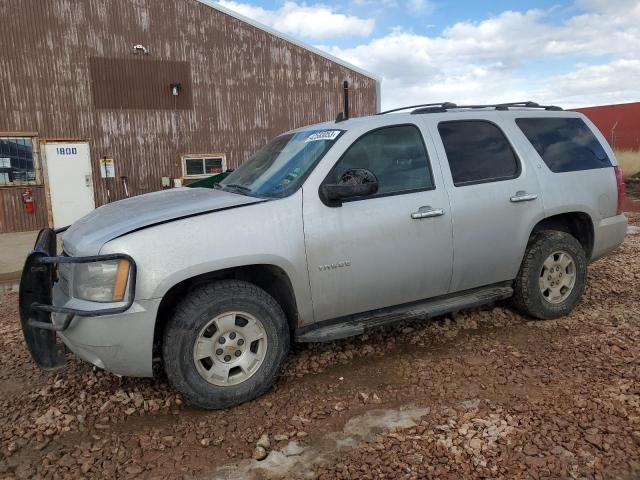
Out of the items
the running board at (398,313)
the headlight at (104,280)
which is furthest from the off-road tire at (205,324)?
the headlight at (104,280)

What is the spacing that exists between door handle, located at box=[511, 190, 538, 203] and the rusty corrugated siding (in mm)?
11553

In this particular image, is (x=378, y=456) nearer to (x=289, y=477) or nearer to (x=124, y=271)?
(x=289, y=477)

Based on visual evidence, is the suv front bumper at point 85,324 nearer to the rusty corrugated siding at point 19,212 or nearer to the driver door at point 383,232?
the driver door at point 383,232

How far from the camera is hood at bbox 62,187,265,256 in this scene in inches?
114

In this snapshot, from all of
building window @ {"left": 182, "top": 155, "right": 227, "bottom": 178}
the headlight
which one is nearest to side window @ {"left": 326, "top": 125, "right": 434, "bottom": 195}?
the headlight

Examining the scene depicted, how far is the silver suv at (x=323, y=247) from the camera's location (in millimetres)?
2848

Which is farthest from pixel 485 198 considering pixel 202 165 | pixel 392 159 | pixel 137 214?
pixel 202 165

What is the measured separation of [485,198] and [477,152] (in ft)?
1.35

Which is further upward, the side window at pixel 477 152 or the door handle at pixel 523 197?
the side window at pixel 477 152

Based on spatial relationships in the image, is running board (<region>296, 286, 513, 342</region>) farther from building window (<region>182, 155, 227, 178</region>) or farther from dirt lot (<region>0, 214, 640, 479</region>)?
building window (<region>182, 155, 227, 178</region>)

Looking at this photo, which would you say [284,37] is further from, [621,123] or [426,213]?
[621,123]

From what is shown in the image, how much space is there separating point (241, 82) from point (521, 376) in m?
12.0

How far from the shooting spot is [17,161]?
11633 mm

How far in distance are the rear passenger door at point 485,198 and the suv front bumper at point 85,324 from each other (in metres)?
2.30
